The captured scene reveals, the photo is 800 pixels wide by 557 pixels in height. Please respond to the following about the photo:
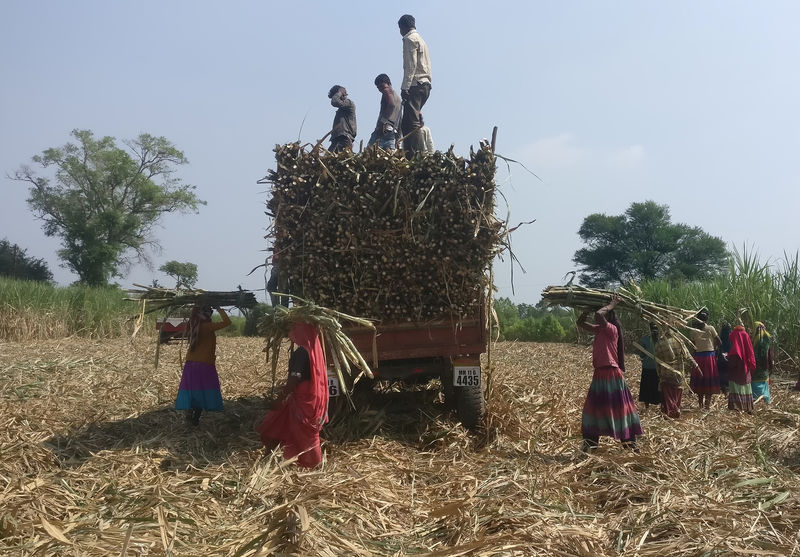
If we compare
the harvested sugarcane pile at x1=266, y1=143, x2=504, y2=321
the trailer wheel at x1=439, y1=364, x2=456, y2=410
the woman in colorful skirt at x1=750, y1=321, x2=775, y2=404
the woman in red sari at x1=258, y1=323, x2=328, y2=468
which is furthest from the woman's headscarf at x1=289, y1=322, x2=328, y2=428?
the woman in colorful skirt at x1=750, y1=321, x2=775, y2=404

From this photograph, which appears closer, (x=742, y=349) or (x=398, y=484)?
(x=398, y=484)

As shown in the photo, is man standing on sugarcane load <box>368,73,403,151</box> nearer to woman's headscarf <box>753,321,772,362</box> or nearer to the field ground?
the field ground

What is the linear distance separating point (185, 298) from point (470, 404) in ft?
11.4

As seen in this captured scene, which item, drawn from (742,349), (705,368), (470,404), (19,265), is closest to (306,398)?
(470,404)

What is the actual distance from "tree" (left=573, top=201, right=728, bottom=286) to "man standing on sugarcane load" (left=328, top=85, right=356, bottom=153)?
45.0 meters

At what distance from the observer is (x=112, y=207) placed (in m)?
49.3

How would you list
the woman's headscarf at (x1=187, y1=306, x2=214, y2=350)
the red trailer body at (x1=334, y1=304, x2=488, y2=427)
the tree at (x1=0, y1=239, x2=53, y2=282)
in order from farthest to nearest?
the tree at (x1=0, y1=239, x2=53, y2=282), the woman's headscarf at (x1=187, y1=306, x2=214, y2=350), the red trailer body at (x1=334, y1=304, x2=488, y2=427)

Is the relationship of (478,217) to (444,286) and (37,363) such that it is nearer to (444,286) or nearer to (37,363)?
(444,286)

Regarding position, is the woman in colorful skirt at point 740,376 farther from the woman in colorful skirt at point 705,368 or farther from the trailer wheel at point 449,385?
the trailer wheel at point 449,385

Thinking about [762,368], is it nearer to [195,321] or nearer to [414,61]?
[414,61]

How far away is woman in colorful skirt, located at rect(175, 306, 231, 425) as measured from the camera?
718 cm

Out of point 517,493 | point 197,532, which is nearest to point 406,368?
point 517,493

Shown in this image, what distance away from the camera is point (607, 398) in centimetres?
611

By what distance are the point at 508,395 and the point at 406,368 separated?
1883mm
